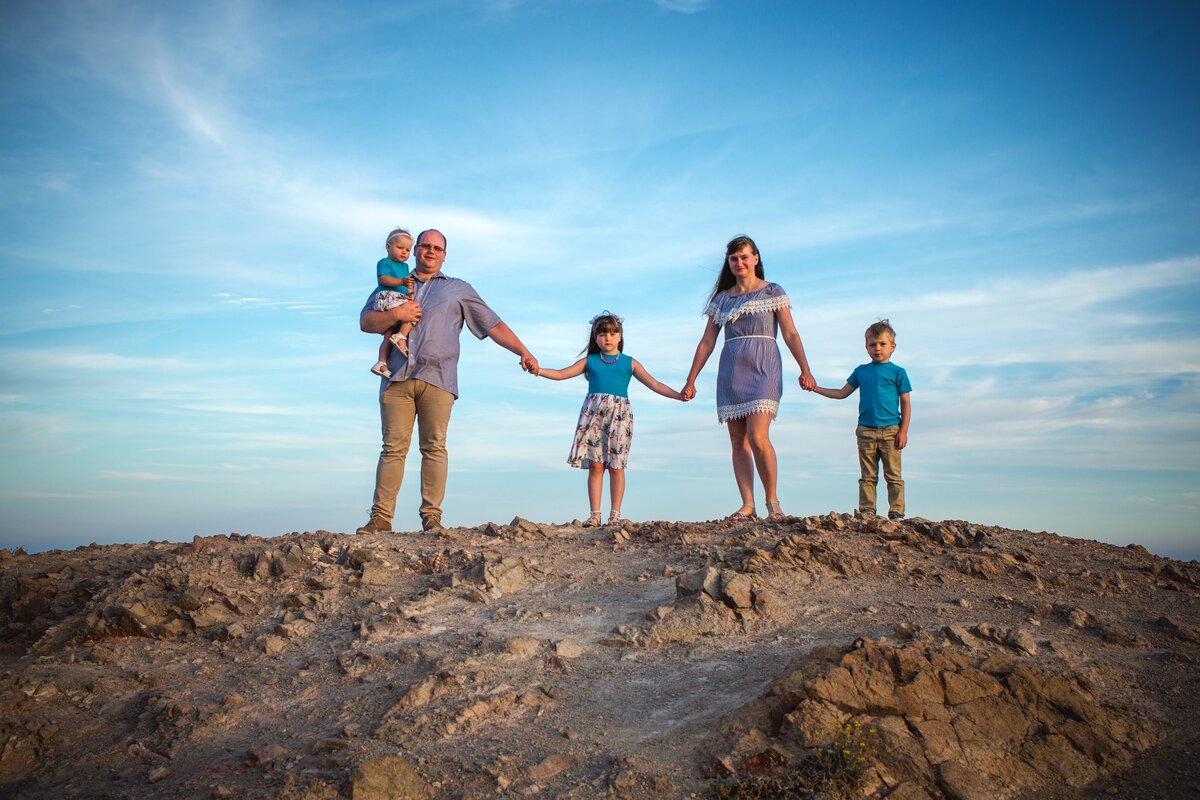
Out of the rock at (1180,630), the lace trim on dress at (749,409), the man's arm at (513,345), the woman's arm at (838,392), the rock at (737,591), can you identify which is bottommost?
the rock at (1180,630)

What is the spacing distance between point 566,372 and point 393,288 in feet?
6.64

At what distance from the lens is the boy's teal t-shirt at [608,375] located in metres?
9.63

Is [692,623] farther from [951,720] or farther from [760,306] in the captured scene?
[760,306]

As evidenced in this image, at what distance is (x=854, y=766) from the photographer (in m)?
4.12

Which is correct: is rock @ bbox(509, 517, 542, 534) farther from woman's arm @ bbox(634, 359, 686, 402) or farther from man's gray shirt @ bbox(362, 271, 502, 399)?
woman's arm @ bbox(634, 359, 686, 402)

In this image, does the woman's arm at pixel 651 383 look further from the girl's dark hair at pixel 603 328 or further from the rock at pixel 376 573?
the rock at pixel 376 573

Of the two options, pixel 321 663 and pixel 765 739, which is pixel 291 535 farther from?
pixel 765 739

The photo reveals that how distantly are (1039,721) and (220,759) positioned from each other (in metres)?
4.29

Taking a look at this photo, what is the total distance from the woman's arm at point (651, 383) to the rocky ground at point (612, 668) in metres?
2.04

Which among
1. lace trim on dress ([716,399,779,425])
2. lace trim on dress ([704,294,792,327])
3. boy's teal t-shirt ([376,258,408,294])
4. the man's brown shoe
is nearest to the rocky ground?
the man's brown shoe

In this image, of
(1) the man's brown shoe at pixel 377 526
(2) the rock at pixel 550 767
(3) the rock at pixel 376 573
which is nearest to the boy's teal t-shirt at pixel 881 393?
(1) the man's brown shoe at pixel 377 526

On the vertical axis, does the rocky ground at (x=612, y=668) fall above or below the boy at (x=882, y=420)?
below

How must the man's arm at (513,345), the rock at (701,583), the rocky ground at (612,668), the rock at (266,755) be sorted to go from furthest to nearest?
the man's arm at (513,345), the rock at (701,583), the rock at (266,755), the rocky ground at (612,668)

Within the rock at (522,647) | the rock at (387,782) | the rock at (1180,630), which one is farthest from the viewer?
the rock at (1180,630)
